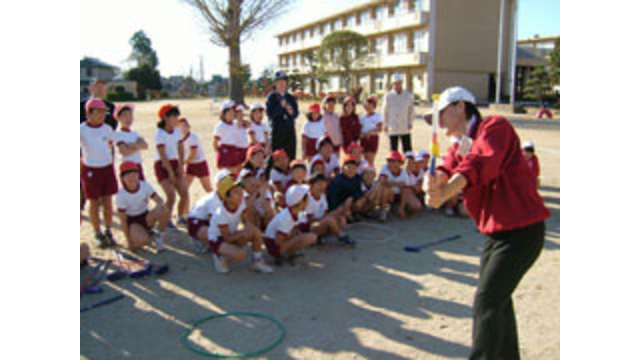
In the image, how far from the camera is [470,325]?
3.96m

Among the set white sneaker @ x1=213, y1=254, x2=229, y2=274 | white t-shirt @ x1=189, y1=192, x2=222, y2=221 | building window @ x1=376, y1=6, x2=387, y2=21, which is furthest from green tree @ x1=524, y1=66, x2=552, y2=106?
white sneaker @ x1=213, y1=254, x2=229, y2=274

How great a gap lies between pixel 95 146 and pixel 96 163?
0.69 feet

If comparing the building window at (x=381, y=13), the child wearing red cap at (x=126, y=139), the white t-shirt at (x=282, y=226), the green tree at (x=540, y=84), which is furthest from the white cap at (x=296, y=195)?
the building window at (x=381, y=13)

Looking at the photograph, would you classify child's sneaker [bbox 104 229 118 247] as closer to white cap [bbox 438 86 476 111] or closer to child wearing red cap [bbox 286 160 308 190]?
child wearing red cap [bbox 286 160 308 190]

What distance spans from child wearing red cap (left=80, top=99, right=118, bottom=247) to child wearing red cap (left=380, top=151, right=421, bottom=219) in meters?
3.93

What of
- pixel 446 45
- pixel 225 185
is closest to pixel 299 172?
pixel 225 185

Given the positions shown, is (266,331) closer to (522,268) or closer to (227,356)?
(227,356)

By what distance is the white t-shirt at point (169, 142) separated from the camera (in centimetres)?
650

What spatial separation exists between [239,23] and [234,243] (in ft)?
79.7

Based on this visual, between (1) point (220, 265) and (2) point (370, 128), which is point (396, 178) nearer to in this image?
(2) point (370, 128)

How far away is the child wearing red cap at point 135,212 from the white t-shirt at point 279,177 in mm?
1725

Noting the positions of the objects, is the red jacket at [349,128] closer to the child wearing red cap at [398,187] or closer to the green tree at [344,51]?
the child wearing red cap at [398,187]

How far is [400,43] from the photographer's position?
46344 mm

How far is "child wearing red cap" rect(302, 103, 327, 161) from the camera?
8.15m
